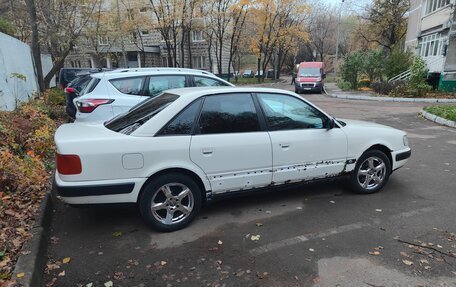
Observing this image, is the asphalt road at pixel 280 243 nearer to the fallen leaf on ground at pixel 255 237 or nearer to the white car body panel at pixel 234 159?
the fallen leaf on ground at pixel 255 237

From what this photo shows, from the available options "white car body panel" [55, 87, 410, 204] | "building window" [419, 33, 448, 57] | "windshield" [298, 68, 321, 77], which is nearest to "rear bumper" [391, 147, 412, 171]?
"white car body panel" [55, 87, 410, 204]

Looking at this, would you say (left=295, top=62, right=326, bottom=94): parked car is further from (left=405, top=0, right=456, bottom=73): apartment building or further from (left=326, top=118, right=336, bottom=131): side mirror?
(left=326, top=118, right=336, bottom=131): side mirror

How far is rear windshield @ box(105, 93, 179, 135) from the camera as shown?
4.04 meters

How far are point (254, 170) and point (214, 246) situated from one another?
1.09 meters

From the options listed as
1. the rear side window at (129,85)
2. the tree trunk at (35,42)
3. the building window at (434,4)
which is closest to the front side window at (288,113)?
the rear side window at (129,85)

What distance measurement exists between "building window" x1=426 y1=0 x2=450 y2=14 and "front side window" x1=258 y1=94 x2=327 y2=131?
2306 centimetres

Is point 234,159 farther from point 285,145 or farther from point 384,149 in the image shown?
point 384,149

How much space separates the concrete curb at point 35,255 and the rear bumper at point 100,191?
1.59 feet

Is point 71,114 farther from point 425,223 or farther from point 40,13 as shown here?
point 40,13

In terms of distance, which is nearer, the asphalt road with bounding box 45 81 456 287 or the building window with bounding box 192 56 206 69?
the asphalt road with bounding box 45 81 456 287

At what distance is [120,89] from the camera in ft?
24.2

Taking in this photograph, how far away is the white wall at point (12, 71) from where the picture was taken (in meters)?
9.48

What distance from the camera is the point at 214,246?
3.73m

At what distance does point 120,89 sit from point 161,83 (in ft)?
2.91
